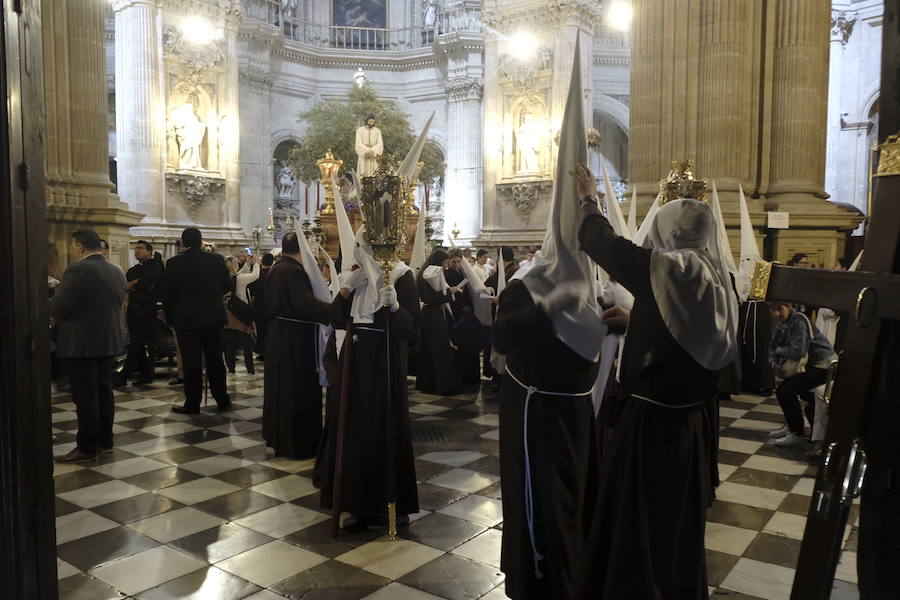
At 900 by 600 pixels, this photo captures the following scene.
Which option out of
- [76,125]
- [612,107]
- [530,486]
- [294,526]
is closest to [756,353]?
[294,526]

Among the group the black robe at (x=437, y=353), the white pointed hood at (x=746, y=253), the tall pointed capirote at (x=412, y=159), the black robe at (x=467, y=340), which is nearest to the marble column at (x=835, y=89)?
the white pointed hood at (x=746, y=253)

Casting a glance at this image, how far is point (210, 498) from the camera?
4.66 m

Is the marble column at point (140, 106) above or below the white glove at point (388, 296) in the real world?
above

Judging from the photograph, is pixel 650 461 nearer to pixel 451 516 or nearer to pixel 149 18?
pixel 451 516

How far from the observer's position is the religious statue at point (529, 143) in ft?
60.5

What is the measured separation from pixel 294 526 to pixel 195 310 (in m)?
3.50

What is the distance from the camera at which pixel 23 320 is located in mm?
1622

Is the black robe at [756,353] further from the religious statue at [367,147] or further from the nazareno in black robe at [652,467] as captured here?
the religious statue at [367,147]

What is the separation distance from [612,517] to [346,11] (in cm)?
2702

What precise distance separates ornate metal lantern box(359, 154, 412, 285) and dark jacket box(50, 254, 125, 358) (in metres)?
2.59

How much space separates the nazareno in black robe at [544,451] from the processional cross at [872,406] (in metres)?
1.53

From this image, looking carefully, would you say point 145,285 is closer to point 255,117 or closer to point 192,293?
point 192,293

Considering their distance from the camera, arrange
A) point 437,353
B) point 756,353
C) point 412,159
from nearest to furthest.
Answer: point 412,159
point 437,353
point 756,353

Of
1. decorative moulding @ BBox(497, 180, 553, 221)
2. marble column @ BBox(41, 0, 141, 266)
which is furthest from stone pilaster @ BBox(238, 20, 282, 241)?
marble column @ BBox(41, 0, 141, 266)
